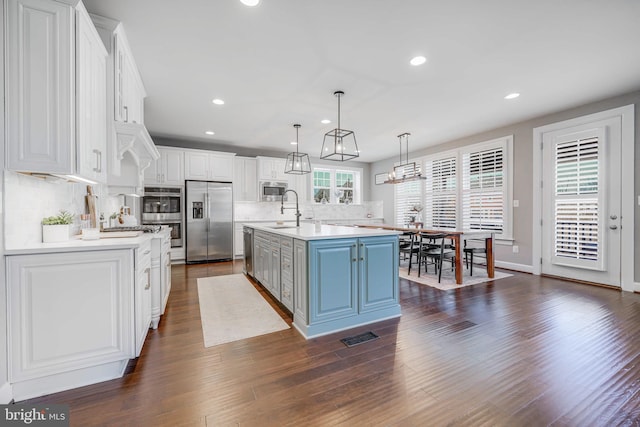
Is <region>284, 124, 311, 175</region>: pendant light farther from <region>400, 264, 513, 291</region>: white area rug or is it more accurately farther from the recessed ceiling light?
<region>400, 264, 513, 291</region>: white area rug

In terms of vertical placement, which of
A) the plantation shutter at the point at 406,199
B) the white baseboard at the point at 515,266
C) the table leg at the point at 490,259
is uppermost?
the plantation shutter at the point at 406,199

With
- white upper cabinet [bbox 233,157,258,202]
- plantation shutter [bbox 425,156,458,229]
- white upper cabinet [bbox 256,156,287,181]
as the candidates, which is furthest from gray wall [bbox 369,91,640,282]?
white upper cabinet [bbox 233,157,258,202]

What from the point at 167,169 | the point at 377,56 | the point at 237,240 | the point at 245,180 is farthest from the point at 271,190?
the point at 377,56

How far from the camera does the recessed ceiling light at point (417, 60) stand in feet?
9.12

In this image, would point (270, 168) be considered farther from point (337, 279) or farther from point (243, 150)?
point (337, 279)

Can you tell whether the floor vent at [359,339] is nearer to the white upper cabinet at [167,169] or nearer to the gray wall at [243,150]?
the white upper cabinet at [167,169]

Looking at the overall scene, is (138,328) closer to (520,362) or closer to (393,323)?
(393,323)

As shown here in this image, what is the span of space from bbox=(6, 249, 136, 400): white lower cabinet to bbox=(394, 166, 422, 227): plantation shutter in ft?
20.7

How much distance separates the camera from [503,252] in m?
5.21

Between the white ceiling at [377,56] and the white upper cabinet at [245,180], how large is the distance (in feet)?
6.26

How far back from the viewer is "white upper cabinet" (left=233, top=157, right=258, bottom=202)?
6543 millimetres

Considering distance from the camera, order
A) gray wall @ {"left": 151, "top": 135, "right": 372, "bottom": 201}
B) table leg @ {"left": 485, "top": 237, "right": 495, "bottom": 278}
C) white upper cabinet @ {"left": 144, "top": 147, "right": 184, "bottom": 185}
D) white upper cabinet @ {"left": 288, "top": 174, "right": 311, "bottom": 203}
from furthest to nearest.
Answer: white upper cabinet @ {"left": 288, "top": 174, "right": 311, "bottom": 203}
gray wall @ {"left": 151, "top": 135, "right": 372, "bottom": 201}
white upper cabinet @ {"left": 144, "top": 147, "right": 184, "bottom": 185}
table leg @ {"left": 485, "top": 237, "right": 495, "bottom": 278}

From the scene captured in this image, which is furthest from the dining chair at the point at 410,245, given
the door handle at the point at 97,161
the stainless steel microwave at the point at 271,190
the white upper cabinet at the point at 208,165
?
the door handle at the point at 97,161

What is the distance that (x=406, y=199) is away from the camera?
24.3 feet
